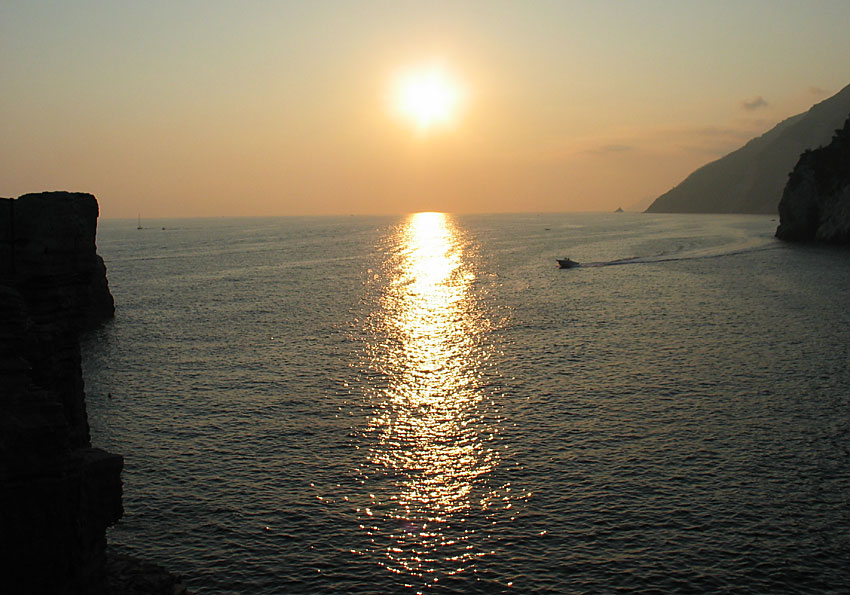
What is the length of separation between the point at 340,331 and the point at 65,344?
6396 centimetres

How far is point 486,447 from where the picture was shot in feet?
160

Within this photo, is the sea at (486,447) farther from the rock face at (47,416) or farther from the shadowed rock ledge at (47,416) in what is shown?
the shadowed rock ledge at (47,416)

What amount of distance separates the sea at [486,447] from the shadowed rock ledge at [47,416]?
8.67 metres

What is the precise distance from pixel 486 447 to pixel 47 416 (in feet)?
106

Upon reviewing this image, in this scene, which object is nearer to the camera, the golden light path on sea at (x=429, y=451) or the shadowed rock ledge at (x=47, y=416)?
the shadowed rock ledge at (x=47, y=416)

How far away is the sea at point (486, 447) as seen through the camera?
33.4 m

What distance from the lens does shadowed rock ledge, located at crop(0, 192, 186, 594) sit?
2258 centimetres

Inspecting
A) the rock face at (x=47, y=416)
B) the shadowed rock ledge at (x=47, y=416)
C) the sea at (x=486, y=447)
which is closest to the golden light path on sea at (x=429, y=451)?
the sea at (x=486, y=447)

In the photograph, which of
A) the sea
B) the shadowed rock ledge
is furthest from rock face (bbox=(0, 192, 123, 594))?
the sea

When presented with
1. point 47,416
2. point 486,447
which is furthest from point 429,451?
point 47,416

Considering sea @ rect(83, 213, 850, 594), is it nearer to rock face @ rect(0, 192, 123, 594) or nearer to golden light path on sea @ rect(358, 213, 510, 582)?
golden light path on sea @ rect(358, 213, 510, 582)

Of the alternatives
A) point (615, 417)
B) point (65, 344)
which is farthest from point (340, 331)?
point (65, 344)

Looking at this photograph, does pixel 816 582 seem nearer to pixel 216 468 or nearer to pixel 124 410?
pixel 216 468

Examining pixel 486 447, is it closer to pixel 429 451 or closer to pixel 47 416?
pixel 429 451
